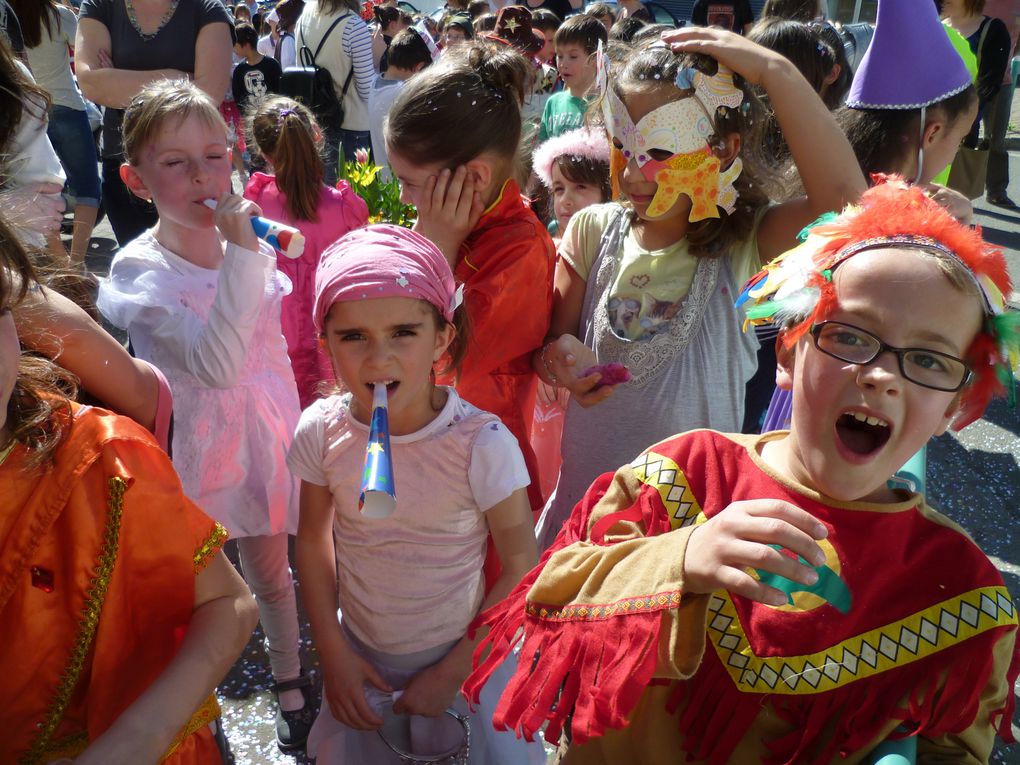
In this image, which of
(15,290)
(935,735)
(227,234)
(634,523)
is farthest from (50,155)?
(935,735)

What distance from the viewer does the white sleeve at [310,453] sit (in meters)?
1.70

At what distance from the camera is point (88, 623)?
1.18 metres

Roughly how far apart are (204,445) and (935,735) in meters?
1.79

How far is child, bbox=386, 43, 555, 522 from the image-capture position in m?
1.92

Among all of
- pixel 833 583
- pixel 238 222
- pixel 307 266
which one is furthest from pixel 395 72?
pixel 833 583

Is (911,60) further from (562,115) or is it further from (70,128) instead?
(70,128)

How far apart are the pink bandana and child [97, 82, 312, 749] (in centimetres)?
53

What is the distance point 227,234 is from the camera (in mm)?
2033

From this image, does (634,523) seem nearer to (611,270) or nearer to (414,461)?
(414,461)

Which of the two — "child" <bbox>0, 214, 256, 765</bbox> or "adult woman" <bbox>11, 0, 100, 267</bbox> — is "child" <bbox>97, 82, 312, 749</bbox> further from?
"adult woman" <bbox>11, 0, 100, 267</bbox>

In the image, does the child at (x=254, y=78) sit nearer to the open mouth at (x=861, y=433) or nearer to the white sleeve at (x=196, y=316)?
the white sleeve at (x=196, y=316)

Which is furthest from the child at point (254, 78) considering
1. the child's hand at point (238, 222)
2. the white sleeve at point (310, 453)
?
the white sleeve at point (310, 453)

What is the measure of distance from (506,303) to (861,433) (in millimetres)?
960

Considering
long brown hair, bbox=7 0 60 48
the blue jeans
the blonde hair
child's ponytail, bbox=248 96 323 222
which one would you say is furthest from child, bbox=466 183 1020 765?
the blue jeans
